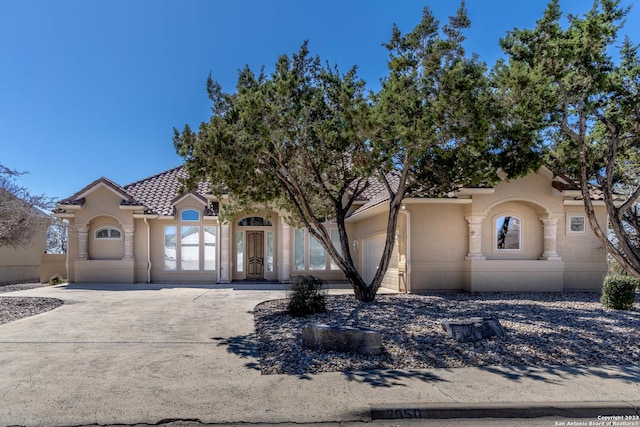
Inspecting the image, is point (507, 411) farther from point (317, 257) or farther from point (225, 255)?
point (225, 255)

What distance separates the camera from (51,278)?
19.8 meters

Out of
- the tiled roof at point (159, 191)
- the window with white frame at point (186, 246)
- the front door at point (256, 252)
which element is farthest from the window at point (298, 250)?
the tiled roof at point (159, 191)

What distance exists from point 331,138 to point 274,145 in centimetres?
144

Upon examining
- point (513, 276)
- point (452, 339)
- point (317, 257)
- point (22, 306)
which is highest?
point (317, 257)

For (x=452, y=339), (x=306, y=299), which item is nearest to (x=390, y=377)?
(x=452, y=339)

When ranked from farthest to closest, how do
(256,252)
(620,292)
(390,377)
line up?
1. (256,252)
2. (620,292)
3. (390,377)

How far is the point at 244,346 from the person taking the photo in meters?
7.72

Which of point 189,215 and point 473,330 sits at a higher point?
point 189,215

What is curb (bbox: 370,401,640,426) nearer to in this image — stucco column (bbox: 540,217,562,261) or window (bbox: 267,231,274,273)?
stucco column (bbox: 540,217,562,261)

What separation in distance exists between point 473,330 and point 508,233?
30.7 ft

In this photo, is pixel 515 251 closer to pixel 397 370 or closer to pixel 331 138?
pixel 331 138

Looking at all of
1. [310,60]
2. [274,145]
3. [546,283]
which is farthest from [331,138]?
[546,283]

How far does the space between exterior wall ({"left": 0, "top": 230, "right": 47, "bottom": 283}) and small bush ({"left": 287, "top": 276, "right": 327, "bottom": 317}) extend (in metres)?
20.7

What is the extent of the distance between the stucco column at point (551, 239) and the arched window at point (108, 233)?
1691 centimetres
